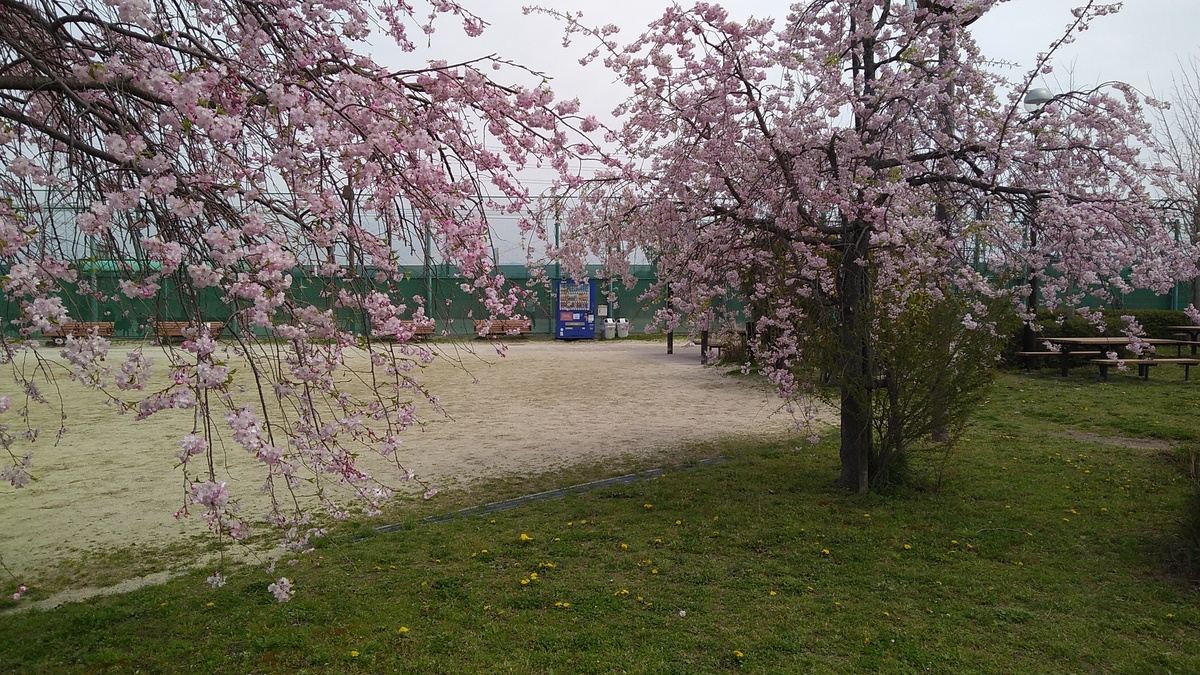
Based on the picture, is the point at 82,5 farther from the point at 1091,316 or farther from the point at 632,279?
the point at 1091,316

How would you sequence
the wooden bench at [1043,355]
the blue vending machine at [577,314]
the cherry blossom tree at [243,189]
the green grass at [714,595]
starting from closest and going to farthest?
the cherry blossom tree at [243,189]
the green grass at [714,595]
the wooden bench at [1043,355]
the blue vending machine at [577,314]

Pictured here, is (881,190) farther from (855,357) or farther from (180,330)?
(180,330)

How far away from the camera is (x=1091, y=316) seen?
5590 millimetres

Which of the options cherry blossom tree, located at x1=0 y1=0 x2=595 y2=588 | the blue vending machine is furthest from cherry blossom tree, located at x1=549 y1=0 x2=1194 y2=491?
the blue vending machine

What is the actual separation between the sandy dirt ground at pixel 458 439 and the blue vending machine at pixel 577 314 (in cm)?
898

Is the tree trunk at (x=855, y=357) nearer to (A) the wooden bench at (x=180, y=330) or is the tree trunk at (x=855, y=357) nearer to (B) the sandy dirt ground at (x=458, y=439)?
(B) the sandy dirt ground at (x=458, y=439)

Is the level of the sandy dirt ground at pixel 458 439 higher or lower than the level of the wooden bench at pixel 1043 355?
lower

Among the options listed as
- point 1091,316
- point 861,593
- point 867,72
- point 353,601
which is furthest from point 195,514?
point 1091,316

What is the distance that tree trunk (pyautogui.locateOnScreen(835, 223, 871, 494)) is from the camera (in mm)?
5641

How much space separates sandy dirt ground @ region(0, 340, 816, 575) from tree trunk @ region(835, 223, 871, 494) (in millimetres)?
2570

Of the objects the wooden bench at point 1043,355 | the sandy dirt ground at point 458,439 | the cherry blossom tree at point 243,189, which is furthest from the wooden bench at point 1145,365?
the cherry blossom tree at point 243,189

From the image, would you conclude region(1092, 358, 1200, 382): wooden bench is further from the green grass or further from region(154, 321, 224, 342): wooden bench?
region(154, 321, 224, 342): wooden bench

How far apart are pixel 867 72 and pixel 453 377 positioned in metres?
10.5

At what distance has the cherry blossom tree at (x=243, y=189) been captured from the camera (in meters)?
2.35
